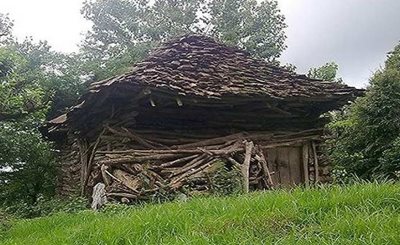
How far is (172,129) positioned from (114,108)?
1198 millimetres

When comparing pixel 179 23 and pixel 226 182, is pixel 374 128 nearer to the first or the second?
pixel 226 182

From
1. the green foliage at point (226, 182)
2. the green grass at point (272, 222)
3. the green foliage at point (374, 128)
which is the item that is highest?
the green foliage at point (374, 128)

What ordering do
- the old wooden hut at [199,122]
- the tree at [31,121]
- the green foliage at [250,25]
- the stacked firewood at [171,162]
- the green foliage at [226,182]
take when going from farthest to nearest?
the green foliage at [250,25] < the tree at [31,121] < the old wooden hut at [199,122] < the stacked firewood at [171,162] < the green foliage at [226,182]

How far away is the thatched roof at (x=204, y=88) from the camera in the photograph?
8.62 meters

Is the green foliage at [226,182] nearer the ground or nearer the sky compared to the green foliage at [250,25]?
nearer the ground

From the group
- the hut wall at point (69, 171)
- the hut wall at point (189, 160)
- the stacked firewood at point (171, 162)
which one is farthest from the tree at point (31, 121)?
the stacked firewood at point (171, 162)

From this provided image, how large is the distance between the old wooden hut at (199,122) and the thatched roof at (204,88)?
0.07ft

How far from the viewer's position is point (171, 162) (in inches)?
341

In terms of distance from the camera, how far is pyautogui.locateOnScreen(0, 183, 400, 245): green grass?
3701 millimetres

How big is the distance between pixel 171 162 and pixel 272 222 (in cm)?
460

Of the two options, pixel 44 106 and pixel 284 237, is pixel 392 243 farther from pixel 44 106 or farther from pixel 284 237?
pixel 44 106

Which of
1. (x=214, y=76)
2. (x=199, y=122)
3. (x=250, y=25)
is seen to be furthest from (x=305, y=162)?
(x=250, y=25)

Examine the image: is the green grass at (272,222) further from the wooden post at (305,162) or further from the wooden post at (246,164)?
the wooden post at (305,162)

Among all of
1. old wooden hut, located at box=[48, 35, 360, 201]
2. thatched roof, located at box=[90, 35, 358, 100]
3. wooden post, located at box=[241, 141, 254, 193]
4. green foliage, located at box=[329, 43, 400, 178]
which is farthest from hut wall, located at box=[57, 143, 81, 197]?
green foliage, located at box=[329, 43, 400, 178]
